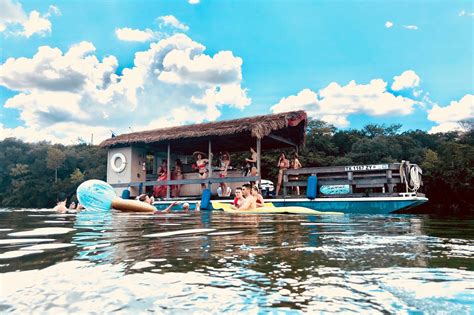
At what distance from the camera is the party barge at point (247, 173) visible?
10477mm

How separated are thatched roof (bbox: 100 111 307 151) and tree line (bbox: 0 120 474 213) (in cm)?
302

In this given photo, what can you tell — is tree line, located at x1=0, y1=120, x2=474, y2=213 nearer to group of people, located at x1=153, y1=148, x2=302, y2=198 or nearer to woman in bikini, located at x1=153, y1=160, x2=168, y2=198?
woman in bikini, located at x1=153, y1=160, x2=168, y2=198

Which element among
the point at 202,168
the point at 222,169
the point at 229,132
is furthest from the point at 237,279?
the point at 202,168

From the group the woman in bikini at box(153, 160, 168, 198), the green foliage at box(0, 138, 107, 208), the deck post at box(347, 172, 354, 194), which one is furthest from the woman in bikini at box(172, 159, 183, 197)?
the green foliage at box(0, 138, 107, 208)

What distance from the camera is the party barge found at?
1048cm

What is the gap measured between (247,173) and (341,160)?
16.7 meters

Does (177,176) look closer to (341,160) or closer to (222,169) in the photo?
(222,169)

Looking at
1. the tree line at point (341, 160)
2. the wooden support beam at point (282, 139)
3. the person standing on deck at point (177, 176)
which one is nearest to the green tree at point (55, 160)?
the tree line at point (341, 160)

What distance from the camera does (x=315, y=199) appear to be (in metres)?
11.1

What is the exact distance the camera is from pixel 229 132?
12672mm

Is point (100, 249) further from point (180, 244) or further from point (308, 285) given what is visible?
point (308, 285)

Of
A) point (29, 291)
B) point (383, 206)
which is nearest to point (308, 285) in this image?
point (29, 291)

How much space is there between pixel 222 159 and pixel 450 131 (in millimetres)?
30651

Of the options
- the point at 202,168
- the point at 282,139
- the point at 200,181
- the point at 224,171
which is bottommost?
the point at 200,181
